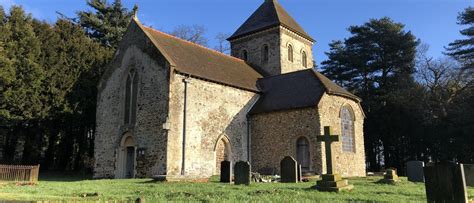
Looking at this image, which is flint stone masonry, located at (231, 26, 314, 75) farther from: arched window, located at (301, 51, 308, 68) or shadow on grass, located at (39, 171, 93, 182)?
shadow on grass, located at (39, 171, 93, 182)

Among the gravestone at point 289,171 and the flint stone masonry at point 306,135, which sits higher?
the flint stone masonry at point 306,135

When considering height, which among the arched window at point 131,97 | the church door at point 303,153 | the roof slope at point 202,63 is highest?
the roof slope at point 202,63

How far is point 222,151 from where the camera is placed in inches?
907

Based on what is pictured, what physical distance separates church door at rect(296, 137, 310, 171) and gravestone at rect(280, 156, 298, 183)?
574 cm

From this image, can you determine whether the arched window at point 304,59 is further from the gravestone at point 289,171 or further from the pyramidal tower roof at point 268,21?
the gravestone at point 289,171

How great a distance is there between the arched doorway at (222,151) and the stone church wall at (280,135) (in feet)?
5.81

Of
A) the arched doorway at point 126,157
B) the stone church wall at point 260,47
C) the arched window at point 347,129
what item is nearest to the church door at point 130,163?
the arched doorway at point 126,157

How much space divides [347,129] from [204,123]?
857cm

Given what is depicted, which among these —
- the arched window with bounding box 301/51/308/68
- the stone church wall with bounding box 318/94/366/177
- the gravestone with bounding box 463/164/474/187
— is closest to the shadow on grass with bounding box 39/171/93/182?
A: the stone church wall with bounding box 318/94/366/177

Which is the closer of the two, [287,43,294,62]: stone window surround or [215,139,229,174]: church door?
[215,139,229,174]: church door

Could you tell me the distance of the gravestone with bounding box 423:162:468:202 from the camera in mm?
8577

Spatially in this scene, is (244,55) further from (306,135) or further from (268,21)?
(306,135)

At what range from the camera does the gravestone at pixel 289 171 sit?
16.3 m

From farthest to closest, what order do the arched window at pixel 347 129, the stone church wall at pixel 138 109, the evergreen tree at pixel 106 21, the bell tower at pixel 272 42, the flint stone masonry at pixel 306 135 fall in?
the evergreen tree at pixel 106 21, the bell tower at pixel 272 42, the arched window at pixel 347 129, the flint stone masonry at pixel 306 135, the stone church wall at pixel 138 109
